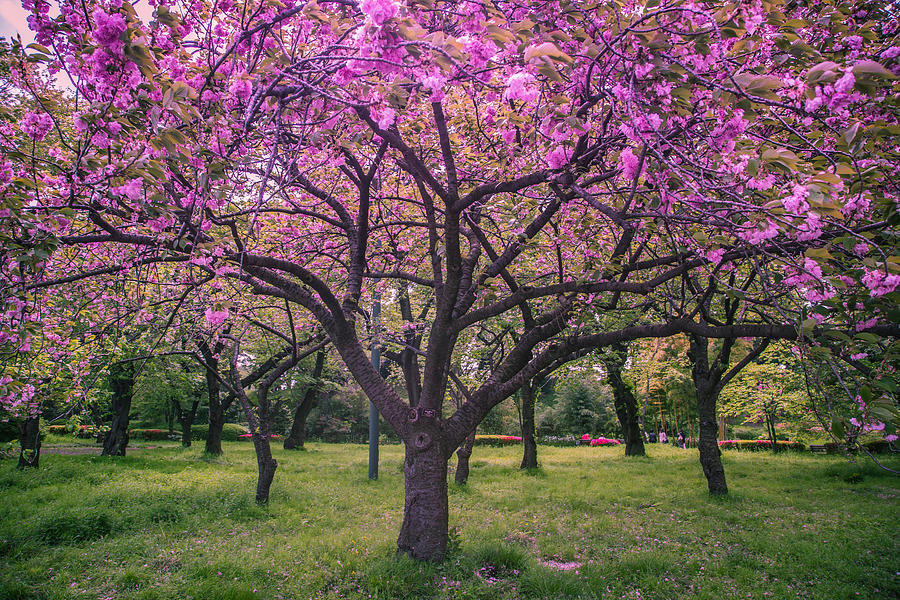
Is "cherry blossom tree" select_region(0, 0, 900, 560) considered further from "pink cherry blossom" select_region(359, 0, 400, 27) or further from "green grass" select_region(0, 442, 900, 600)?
"green grass" select_region(0, 442, 900, 600)

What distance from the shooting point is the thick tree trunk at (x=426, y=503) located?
16.7ft

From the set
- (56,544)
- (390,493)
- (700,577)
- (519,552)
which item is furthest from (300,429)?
(700,577)

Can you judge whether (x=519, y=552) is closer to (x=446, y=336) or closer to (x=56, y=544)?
(x=446, y=336)

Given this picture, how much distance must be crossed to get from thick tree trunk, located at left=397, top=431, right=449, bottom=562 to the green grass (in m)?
0.24

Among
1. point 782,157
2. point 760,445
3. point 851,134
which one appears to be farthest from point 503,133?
point 760,445

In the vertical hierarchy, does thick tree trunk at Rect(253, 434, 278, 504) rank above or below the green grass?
above

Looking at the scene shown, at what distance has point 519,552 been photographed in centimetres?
546

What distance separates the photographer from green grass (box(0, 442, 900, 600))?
4.66m

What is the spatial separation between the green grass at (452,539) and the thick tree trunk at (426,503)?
24cm

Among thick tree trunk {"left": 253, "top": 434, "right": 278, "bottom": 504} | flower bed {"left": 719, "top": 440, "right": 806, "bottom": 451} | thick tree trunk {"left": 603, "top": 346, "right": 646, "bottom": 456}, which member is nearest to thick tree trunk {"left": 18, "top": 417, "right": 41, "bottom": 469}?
thick tree trunk {"left": 253, "top": 434, "right": 278, "bottom": 504}

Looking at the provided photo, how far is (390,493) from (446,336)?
5.73 meters

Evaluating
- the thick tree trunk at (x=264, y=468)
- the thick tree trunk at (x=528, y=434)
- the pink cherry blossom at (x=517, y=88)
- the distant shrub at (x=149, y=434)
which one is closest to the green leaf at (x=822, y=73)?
the pink cherry blossom at (x=517, y=88)

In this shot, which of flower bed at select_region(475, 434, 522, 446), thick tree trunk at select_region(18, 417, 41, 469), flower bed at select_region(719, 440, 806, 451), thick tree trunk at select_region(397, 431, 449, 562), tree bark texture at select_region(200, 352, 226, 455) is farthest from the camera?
flower bed at select_region(475, 434, 522, 446)

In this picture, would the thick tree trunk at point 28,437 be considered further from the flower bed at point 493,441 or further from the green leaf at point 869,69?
the flower bed at point 493,441
